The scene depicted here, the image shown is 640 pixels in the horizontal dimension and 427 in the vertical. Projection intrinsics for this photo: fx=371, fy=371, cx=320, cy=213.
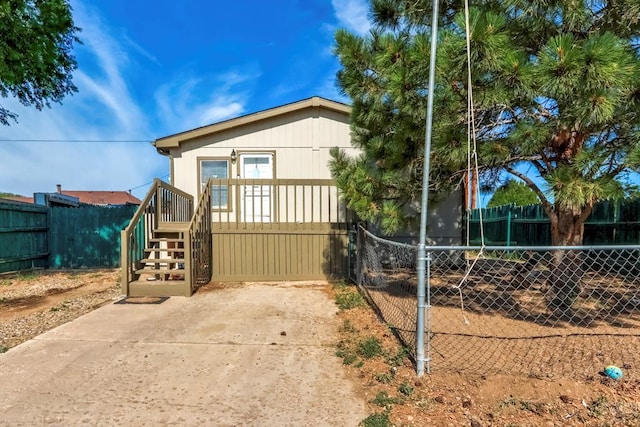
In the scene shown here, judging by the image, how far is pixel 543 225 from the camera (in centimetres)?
977

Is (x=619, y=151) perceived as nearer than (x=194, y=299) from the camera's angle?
Yes

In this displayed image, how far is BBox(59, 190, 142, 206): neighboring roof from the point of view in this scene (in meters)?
36.7

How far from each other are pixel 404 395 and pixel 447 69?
8.09 ft

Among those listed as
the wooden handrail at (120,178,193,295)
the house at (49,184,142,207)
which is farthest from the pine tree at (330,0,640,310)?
the house at (49,184,142,207)

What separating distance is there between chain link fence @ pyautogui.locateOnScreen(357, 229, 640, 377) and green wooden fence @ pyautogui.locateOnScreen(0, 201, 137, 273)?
24.6 feet

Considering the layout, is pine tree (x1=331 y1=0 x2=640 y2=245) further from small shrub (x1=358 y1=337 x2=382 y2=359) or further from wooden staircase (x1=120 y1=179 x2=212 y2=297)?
wooden staircase (x1=120 y1=179 x2=212 y2=297)

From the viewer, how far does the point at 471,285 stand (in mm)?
6207

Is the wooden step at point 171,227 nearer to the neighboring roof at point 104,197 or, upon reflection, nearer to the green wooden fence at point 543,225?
the green wooden fence at point 543,225

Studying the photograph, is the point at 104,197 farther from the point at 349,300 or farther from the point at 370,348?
the point at 370,348

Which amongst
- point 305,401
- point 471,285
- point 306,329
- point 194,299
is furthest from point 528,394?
point 194,299

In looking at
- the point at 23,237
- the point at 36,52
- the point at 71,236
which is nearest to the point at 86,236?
the point at 71,236

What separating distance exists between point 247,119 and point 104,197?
1444 inches

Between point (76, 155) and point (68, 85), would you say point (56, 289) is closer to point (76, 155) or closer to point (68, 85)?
point (68, 85)

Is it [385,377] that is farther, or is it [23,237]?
[23,237]
